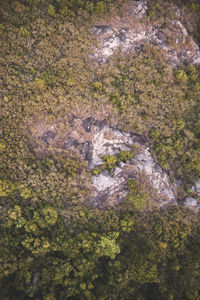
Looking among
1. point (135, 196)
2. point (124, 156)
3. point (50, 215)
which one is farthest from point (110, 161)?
point (50, 215)

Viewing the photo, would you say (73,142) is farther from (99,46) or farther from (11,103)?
(99,46)

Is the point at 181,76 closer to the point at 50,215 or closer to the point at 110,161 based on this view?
the point at 110,161

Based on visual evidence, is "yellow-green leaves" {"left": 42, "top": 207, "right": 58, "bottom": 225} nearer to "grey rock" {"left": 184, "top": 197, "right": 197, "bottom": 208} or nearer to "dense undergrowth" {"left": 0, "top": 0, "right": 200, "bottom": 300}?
"dense undergrowth" {"left": 0, "top": 0, "right": 200, "bottom": 300}

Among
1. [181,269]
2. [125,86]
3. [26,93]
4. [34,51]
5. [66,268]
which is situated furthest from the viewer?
[125,86]

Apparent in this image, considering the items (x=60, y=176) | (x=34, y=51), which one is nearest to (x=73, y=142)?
(x=60, y=176)

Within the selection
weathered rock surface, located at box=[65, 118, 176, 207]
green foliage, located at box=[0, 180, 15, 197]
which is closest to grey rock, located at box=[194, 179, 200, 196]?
weathered rock surface, located at box=[65, 118, 176, 207]
